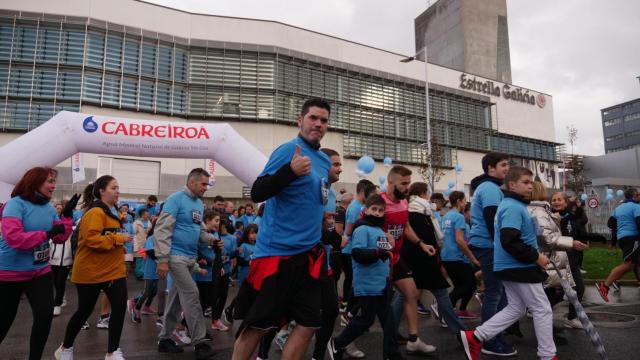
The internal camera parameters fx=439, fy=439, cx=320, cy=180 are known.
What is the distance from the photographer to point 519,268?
3914 mm

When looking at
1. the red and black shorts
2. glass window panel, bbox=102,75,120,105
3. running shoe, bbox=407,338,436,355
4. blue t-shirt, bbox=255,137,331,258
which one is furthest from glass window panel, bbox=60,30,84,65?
the red and black shorts

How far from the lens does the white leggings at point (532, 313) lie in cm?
379

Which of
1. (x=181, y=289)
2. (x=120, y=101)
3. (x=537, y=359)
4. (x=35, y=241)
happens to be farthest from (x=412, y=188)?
(x=120, y=101)

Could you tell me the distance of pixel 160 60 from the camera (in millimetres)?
23734

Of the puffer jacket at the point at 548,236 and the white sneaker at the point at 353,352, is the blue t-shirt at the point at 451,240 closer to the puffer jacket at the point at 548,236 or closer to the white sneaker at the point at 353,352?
the puffer jacket at the point at 548,236

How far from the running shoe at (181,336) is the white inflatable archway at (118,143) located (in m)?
7.40

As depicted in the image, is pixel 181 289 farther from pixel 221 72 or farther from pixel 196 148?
pixel 221 72

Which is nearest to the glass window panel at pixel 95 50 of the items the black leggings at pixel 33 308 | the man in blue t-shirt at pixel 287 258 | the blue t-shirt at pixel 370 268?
the black leggings at pixel 33 308

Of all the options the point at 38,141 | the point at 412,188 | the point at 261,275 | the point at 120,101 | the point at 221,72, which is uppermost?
the point at 221,72

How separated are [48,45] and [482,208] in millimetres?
23567

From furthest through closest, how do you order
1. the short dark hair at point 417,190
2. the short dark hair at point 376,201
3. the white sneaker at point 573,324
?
the short dark hair at point 417,190 → the white sneaker at point 573,324 → the short dark hair at point 376,201

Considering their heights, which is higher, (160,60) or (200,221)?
(160,60)

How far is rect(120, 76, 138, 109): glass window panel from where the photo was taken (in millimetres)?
22578

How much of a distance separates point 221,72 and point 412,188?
20859 mm
